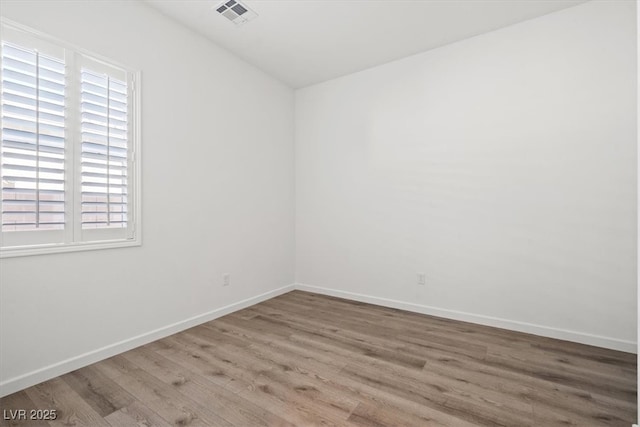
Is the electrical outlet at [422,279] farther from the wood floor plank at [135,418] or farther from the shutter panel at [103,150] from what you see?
the shutter panel at [103,150]

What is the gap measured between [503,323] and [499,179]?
1350 millimetres

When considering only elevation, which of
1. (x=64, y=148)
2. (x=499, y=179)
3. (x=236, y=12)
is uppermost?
(x=236, y=12)

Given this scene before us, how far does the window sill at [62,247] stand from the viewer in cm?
178

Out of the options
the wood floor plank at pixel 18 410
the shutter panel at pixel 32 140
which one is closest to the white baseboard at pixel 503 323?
the wood floor plank at pixel 18 410

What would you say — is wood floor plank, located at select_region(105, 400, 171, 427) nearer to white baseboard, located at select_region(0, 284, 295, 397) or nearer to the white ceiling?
white baseboard, located at select_region(0, 284, 295, 397)

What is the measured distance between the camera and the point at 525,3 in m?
2.45

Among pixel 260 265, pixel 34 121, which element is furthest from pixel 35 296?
pixel 260 265

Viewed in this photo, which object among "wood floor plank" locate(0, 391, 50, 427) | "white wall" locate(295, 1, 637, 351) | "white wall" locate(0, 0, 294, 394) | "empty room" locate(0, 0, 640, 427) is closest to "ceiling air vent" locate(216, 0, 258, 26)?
"empty room" locate(0, 0, 640, 427)

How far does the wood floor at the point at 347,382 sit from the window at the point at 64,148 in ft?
3.09

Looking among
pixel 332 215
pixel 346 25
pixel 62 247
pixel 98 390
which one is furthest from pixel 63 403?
pixel 346 25

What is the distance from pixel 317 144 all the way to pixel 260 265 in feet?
5.74

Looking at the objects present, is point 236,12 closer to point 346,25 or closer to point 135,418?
point 346,25

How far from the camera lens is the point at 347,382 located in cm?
190

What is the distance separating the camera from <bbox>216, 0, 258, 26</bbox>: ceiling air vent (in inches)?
96.7
